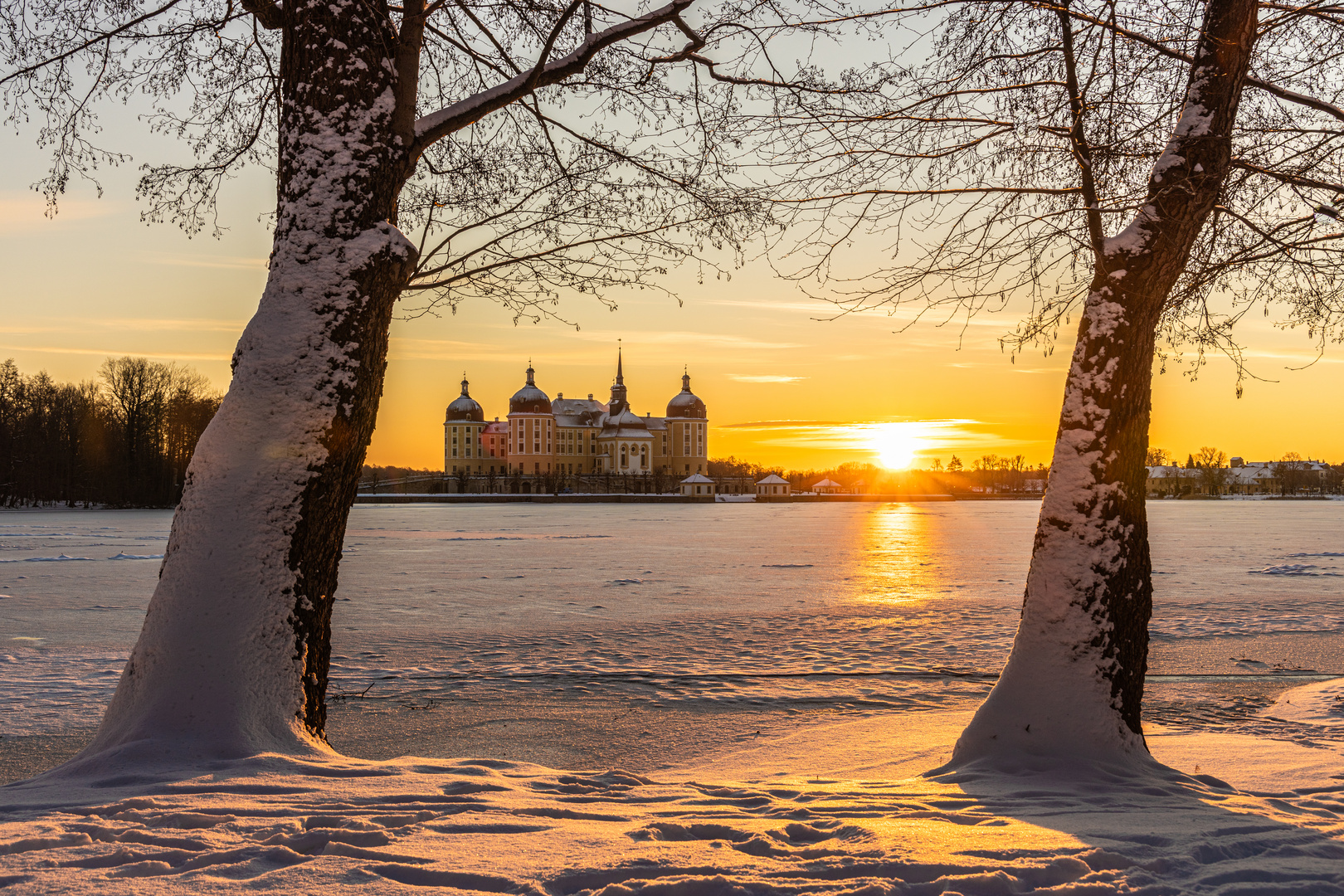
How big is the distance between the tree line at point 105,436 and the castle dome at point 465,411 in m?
55.3

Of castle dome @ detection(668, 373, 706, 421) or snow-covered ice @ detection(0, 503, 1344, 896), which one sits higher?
castle dome @ detection(668, 373, 706, 421)

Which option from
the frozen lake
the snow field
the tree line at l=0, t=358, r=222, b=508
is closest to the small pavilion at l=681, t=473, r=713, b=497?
the tree line at l=0, t=358, r=222, b=508

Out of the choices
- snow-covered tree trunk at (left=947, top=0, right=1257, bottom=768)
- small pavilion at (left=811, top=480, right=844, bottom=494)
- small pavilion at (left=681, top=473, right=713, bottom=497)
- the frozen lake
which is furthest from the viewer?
small pavilion at (left=811, top=480, right=844, bottom=494)

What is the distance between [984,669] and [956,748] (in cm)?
456

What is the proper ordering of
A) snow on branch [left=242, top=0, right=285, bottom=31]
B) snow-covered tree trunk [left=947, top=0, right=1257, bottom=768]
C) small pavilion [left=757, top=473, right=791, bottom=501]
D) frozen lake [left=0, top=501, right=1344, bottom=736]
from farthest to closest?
small pavilion [left=757, top=473, right=791, bottom=501]
frozen lake [left=0, top=501, right=1344, bottom=736]
snow on branch [left=242, top=0, right=285, bottom=31]
snow-covered tree trunk [left=947, top=0, right=1257, bottom=768]

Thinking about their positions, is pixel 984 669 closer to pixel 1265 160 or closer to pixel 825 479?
pixel 1265 160

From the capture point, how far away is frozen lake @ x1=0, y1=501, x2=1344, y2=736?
8.38 m

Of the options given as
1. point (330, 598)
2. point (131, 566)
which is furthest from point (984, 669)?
point (131, 566)

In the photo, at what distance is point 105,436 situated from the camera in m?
71.4

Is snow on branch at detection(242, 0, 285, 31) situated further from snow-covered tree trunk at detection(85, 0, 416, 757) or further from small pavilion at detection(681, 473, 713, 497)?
small pavilion at detection(681, 473, 713, 497)

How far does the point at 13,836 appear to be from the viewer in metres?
2.96

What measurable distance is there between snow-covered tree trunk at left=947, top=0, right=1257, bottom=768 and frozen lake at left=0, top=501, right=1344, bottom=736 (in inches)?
106

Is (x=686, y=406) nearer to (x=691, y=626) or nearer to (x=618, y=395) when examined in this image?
(x=618, y=395)

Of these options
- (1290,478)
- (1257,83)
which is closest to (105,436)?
(1257,83)
